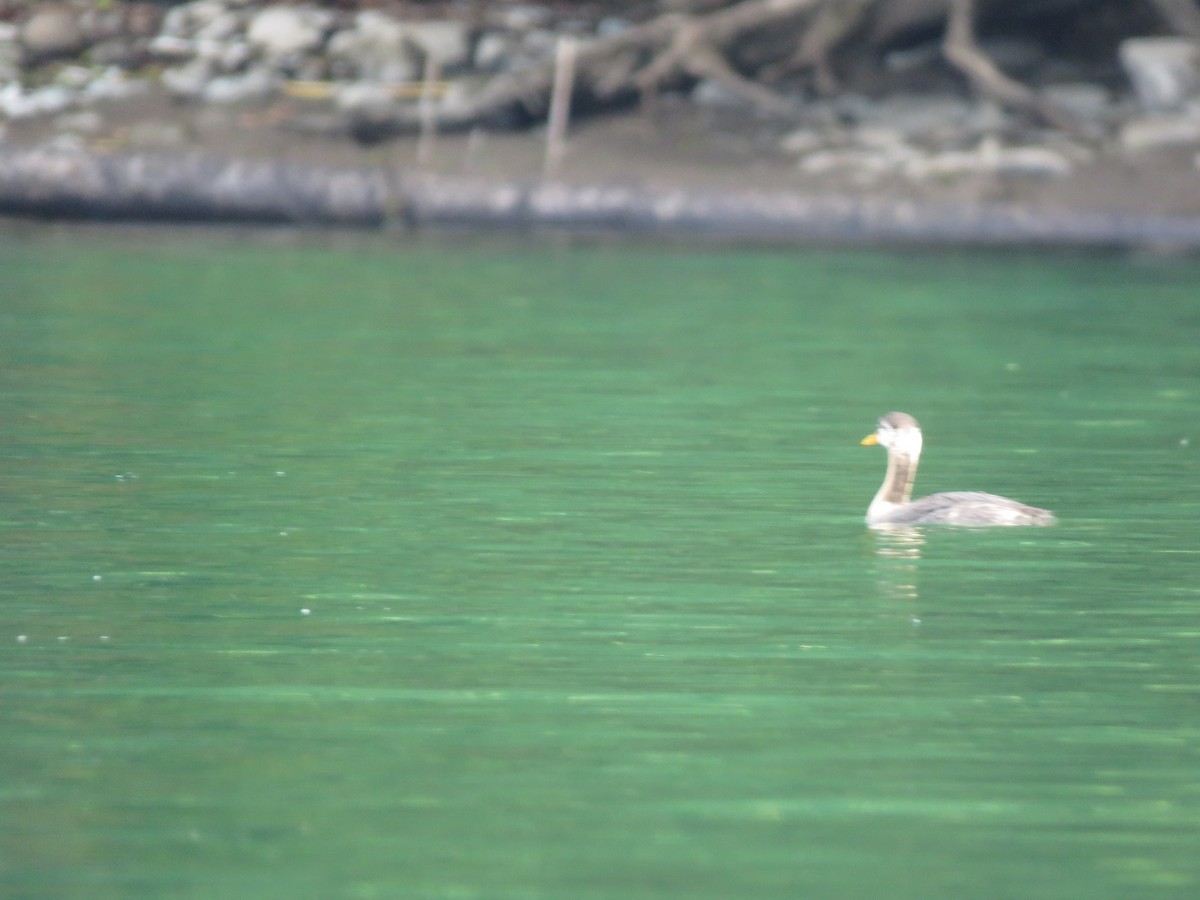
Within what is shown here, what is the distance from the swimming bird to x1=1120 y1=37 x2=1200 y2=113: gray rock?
22625mm

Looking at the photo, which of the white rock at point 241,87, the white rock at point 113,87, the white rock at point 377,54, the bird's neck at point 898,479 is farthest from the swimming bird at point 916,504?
the white rock at point 113,87

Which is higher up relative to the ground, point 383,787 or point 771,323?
point 383,787

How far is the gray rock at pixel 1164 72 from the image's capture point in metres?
32.0

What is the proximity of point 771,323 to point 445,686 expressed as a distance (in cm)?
1320

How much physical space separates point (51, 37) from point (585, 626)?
2959cm

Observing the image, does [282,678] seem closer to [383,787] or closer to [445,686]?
[445,686]

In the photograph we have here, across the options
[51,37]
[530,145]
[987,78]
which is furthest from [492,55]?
[987,78]

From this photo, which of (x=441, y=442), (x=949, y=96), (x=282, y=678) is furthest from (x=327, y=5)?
(x=282, y=678)

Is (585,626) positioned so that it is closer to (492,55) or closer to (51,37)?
(492,55)

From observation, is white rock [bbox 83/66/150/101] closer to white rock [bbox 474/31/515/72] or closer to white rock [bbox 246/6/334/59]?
white rock [bbox 246/6/334/59]

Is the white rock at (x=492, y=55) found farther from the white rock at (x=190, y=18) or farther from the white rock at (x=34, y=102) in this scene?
the white rock at (x=34, y=102)

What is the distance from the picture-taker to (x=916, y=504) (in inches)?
415

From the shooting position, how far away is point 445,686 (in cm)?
750

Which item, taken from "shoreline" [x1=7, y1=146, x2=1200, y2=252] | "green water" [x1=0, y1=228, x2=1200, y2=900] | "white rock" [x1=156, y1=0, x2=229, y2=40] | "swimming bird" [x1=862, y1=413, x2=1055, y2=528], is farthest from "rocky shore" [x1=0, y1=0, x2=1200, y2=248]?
→ "swimming bird" [x1=862, y1=413, x2=1055, y2=528]
